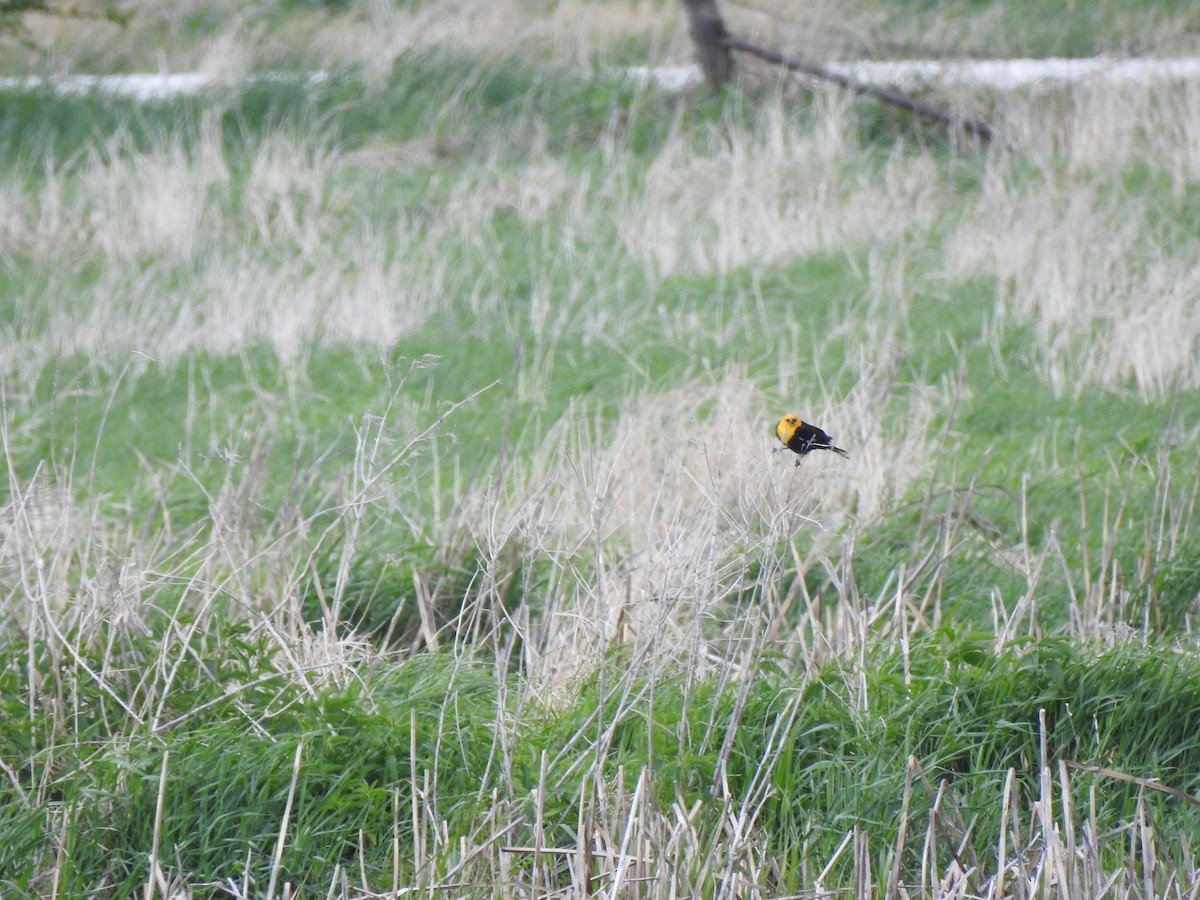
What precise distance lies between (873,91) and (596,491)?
874 centimetres

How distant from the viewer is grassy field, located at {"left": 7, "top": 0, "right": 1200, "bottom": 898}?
116 inches

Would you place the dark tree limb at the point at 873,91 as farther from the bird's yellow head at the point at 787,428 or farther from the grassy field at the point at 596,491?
the bird's yellow head at the point at 787,428

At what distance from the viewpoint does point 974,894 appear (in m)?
2.70

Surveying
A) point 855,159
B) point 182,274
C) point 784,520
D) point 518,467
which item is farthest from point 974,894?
point 855,159

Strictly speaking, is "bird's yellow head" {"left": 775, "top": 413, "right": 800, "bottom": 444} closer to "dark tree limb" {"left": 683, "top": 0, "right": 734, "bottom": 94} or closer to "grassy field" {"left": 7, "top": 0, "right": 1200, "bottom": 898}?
"grassy field" {"left": 7, "top": 0, "right": 1200, "bottom": 898}

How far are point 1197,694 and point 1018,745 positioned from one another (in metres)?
0.48

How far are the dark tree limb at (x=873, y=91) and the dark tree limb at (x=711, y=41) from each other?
0.30 feet

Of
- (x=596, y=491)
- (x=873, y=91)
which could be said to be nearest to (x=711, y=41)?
(x=873, y=91)

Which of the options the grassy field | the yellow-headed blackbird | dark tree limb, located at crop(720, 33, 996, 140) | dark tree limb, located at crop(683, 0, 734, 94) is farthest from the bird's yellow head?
dark tree limb, located at crop(683, 0, 734, 94)

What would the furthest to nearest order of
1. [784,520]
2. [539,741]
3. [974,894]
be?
1. [539,741]
2. [784,520]
3. [974,894]

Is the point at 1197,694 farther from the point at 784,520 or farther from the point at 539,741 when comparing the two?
the point at 539,741

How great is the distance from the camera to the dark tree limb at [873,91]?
10211mm

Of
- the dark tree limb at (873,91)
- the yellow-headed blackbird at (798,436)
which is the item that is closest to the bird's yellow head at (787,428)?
the yellow-headed blackbird at (798,436)

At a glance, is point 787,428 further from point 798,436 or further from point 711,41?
point 711,41
